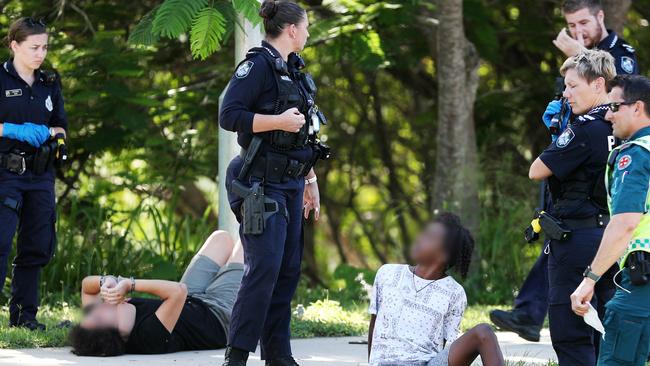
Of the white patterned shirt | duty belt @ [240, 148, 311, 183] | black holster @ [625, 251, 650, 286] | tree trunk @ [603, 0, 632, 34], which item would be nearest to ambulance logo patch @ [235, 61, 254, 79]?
duty belt @ [240, 148, 311, 183]

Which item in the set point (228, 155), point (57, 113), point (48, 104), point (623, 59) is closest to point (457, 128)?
point (228, 155)

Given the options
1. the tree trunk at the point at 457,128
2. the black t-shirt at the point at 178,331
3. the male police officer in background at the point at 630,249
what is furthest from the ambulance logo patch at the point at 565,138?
the tree trunk at the point at 457,128

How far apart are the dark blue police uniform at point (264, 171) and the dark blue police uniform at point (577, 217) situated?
49.8 inches

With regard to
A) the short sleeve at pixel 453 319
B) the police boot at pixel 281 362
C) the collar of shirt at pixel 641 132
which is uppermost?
the collar of shirt at pixel 641 132

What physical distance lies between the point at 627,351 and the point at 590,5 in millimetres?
3165

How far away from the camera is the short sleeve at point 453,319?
4.89 metres

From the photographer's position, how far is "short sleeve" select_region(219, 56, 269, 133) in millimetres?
5059

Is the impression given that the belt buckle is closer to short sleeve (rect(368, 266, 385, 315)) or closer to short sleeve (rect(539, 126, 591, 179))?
short sleeve (rect(368, 266, 385, 315))

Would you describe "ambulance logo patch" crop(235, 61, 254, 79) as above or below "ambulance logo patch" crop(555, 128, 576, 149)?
above

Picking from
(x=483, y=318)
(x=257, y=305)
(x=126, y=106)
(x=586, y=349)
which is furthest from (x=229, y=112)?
(x=126, y=106)

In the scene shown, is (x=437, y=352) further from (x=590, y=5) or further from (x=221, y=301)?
(x=590, y=5)

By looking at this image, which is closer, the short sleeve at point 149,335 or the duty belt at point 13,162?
the short sleeve at point 149,335

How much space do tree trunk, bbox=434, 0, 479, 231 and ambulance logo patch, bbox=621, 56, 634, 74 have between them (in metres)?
3.32

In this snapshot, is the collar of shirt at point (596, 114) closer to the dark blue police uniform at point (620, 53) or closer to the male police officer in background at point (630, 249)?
the male police officer in background at point (630, 249)
